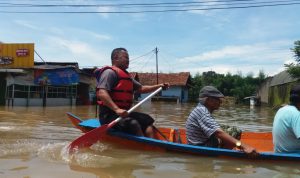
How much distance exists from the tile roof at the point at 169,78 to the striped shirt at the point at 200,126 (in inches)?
1470

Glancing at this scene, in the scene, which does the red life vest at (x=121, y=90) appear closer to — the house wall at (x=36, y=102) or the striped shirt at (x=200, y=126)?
the striped shirt at (x=200, y=126)

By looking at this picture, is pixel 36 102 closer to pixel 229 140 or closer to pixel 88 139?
pixel 88 139

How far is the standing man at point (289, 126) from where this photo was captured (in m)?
4.45

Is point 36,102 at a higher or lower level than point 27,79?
lower

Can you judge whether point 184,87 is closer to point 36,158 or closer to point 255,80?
point 255,80

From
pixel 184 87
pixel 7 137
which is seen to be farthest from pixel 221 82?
pixel 7 137

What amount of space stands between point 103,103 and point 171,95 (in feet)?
122

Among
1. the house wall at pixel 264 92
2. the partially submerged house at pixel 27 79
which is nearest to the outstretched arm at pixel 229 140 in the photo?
the partially submerged house at pixel 27 79

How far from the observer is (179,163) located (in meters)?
4.92

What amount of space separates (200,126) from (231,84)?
40339 mm

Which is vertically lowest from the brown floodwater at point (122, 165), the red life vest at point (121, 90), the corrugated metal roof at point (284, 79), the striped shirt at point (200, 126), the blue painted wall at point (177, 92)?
the brown floodwater at point (122, 165)

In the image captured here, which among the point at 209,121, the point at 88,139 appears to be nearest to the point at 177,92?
the point at 88,139

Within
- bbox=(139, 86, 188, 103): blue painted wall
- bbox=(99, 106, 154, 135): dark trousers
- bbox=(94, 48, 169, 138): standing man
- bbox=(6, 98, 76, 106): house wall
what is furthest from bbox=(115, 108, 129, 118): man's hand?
bbox=(139, 86, 188, 103): blue painted wall

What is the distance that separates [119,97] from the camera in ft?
18.2
